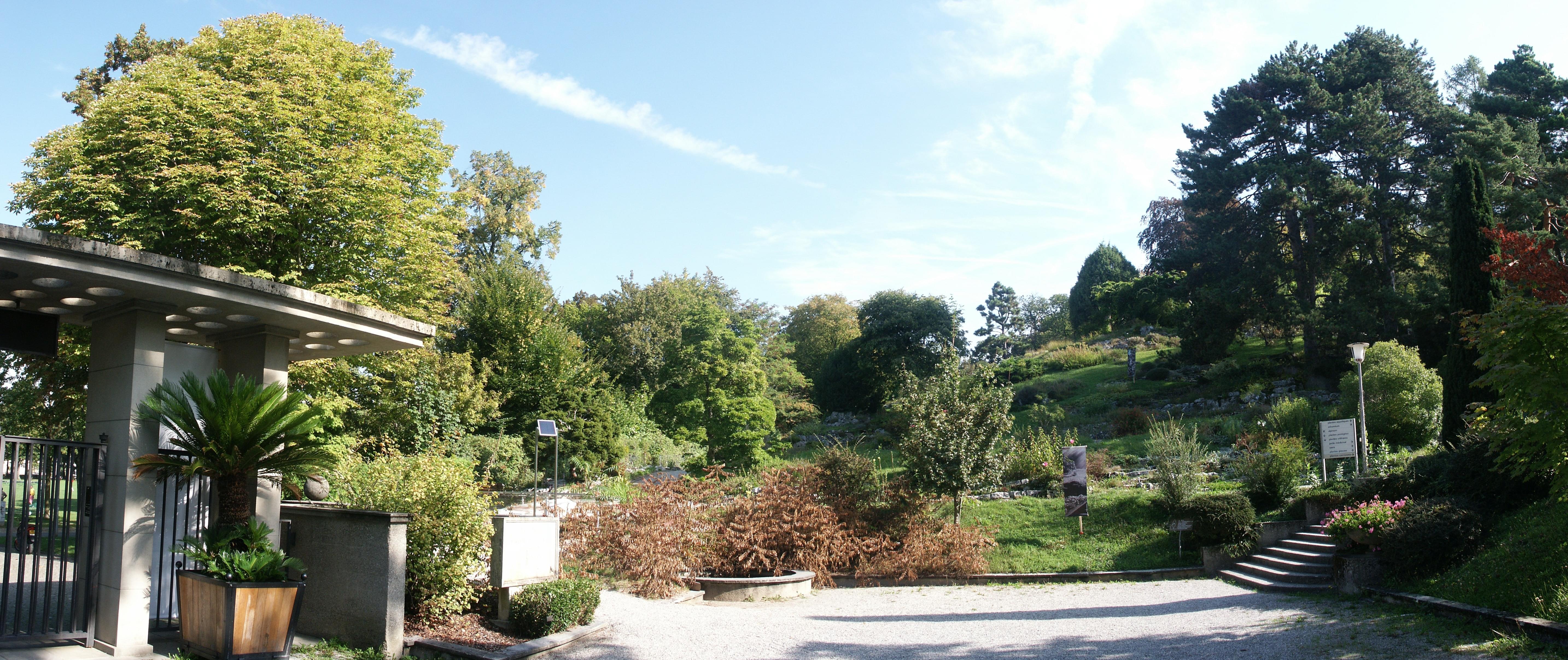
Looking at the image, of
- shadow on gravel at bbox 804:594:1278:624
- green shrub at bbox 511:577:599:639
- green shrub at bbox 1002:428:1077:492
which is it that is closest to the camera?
green shrub at bbox 511:577:599:639

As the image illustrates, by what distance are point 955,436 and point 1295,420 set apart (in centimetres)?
1015

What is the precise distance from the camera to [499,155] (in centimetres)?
3544

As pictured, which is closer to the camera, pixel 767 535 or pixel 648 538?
pixel 648 538

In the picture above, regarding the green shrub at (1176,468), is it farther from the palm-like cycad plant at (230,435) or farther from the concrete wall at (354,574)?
the palm-like cycad plant at (230,435)

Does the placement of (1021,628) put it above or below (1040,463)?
below

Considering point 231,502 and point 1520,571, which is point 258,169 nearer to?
point 231,502

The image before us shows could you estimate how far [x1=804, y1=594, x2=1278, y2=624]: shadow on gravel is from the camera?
9648 millimetres

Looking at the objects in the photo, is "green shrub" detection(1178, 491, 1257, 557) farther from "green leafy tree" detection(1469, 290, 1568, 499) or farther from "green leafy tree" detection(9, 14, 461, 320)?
"green leafy tree" detection(9, 14, 461, 320)

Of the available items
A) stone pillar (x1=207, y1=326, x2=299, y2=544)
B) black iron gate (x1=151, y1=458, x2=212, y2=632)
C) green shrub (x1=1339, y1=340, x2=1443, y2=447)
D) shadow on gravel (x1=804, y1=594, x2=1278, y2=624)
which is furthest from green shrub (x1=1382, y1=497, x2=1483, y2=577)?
black iron gate (x1=151, y1=458, x2=212, y2=632)

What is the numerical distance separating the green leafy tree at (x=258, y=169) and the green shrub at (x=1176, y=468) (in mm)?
13986

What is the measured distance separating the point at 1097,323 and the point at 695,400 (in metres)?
28.1

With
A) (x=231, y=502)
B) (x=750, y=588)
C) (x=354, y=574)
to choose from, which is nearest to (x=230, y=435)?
(x=231, y=502)

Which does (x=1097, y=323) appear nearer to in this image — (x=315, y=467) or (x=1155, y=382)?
(x=1155, y=382)

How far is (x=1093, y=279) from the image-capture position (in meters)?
53.4
